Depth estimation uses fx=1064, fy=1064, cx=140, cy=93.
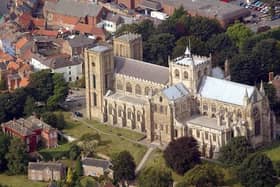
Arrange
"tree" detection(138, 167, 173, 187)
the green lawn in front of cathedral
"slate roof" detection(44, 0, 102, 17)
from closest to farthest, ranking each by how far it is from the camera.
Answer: "tree" detection(138, 167, 173, 187), the green lawn in front of cathedral, "slate roof" detection(44, 0, 102, 17)

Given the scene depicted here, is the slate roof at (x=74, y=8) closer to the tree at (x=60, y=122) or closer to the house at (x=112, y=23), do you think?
the house at (x=112, y=23)

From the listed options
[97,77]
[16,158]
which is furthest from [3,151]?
[97,77]

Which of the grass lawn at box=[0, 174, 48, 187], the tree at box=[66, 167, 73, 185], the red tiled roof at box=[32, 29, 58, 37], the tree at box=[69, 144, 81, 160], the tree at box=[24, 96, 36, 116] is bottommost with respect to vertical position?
the grass lawn at box=[0, 174, 48, 187]

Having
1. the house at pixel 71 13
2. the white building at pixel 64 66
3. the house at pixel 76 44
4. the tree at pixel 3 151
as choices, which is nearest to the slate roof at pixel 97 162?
the tree at pixel 3 151

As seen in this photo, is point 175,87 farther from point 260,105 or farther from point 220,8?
point 220,8

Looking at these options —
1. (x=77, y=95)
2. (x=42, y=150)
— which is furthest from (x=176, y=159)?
(x=77, y=95)

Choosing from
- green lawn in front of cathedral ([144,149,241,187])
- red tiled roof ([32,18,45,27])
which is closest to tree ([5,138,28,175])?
green lawn in front of cathedral ([144,149,241,187])

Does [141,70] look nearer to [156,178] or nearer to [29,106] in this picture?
[29,106]

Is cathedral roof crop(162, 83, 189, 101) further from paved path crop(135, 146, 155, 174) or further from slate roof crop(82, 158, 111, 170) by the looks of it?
slate roof crop(82, 158, 111, 170)
